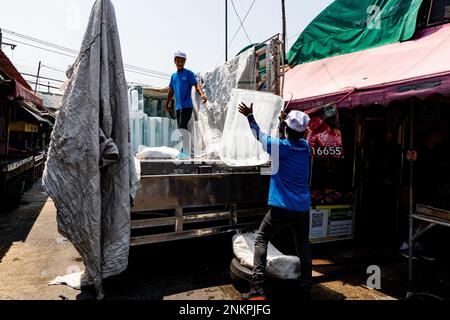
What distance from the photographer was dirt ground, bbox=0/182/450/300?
12.0 ft

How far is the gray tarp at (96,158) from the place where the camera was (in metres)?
3.32

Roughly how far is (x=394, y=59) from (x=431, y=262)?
10.1 ft

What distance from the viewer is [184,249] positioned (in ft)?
15.2

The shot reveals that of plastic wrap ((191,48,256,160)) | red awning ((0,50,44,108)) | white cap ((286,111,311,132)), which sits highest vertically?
red awning ((0,50,44,108))

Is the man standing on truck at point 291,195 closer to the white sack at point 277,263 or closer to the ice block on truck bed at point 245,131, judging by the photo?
the white sack at point 277,263

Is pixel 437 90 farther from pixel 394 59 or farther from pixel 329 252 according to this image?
pixel 329 252

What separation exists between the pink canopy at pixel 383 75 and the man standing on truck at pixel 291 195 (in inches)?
46.0

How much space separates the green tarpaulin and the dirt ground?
3522 mm

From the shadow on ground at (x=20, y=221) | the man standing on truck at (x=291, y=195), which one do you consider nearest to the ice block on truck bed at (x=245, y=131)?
the man standing on truck at (x=291, y=195)

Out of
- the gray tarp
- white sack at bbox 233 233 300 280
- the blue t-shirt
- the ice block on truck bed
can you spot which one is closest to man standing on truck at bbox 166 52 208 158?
the blue t-shirt

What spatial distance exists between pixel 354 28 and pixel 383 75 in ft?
8.31

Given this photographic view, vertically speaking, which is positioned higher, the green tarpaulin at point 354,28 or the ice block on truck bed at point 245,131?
the green tarpaulin at point 354,28

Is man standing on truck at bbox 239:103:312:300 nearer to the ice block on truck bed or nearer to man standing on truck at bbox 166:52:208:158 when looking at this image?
the ice block on truck bed

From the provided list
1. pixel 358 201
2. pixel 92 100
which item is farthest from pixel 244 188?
pixel 358 201
